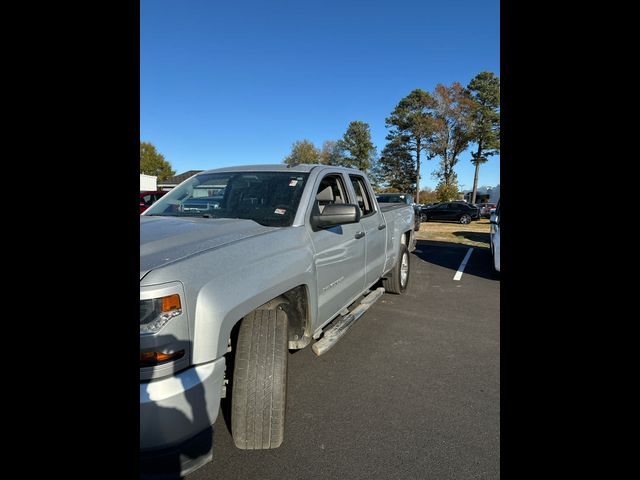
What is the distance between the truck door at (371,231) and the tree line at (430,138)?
3185 cm

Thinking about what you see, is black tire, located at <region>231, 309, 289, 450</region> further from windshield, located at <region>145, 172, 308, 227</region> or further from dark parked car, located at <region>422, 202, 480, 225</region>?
dark parked car, located at <region>422, 202, 480, 225</region>

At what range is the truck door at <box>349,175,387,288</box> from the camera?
4.07m

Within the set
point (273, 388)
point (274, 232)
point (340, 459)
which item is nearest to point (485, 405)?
point (340, 459)

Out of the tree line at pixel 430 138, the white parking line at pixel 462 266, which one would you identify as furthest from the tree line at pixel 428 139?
the white parking line at pixel 462 266

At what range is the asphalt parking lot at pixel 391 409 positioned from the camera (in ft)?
7.11

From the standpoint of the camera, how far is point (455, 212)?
81.0 ft

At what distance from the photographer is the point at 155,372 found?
1.62m

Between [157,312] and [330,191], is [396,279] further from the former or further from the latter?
[157,312]

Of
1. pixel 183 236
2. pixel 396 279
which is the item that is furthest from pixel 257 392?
pixel 396 279

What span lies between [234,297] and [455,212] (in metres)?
24.8

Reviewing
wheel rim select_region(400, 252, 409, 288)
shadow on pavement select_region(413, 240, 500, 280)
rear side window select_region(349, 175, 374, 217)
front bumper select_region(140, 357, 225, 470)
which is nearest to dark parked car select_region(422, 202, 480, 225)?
shadow on pavement select_region(413, 240, 500, 280)
